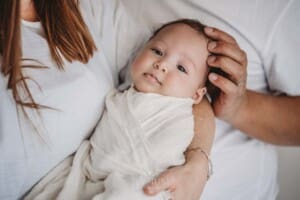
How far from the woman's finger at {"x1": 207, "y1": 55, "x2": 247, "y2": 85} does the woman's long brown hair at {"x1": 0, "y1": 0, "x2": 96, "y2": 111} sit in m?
0.30

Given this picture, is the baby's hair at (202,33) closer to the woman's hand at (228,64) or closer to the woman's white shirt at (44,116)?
the woman's hand at (228,64)

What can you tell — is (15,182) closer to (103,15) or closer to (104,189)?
(104,189)

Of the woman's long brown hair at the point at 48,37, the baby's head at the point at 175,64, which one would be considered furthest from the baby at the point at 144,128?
the woman's long brown hair at the point at 48,37

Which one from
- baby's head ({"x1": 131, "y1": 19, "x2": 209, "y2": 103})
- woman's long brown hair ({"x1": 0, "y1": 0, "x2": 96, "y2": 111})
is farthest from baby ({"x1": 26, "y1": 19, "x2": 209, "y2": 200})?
woman's long brown hair ({"x1": 0, "y1": 0, "x2": 96, "y2": 111})

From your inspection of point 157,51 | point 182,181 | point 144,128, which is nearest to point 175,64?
point 157,51

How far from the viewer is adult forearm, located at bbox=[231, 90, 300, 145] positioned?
0.99 metres

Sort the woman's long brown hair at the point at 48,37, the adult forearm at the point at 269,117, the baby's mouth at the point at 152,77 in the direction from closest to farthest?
the woman's long brown hair at the point at 48,37 < the baby's mouth at the point at 152,77 < the adult forearm at the point at 269,117

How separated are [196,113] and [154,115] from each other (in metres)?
0.15

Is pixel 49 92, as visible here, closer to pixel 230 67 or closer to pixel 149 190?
pixel 149 190

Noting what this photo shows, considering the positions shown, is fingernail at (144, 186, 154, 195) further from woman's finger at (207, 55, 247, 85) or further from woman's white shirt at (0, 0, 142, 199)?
woman's finger at (207, 55, 247, 85)

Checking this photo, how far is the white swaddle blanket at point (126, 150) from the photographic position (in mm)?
750

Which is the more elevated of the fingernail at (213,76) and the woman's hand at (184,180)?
the fingernail at (213,76)

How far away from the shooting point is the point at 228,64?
0.86 metres

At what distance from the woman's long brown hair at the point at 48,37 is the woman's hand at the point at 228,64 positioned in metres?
0.30
